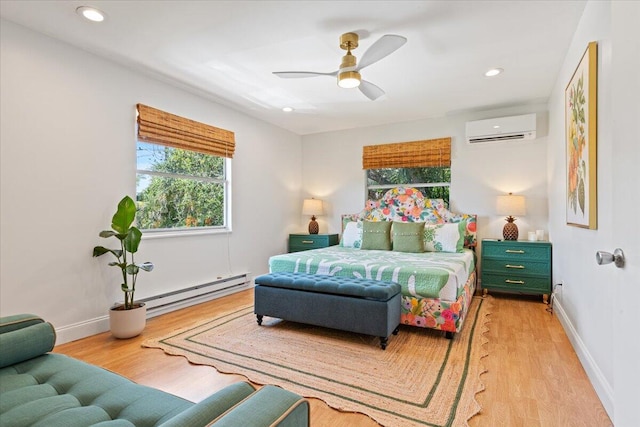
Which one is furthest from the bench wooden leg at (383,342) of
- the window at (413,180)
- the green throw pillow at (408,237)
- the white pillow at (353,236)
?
the window at (413,180)

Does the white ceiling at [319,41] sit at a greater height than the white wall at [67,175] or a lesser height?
greater

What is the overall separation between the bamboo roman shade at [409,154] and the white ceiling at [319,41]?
2.90 feet

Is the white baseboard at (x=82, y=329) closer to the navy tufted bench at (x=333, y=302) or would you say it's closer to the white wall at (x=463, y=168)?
the navy tufted bench at (x=333, y=302)

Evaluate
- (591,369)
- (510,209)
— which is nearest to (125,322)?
(591,369)

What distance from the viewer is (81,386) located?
1220 millimetres

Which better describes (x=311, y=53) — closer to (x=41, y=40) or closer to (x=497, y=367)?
(x=41, y=40)

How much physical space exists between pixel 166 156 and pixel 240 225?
1.34 metres

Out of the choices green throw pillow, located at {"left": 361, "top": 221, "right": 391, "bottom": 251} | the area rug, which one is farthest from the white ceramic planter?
green throw pillow, located at {"left": 361, "top": 221, "right": 391, "bottom": 251}

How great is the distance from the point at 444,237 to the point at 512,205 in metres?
0.95

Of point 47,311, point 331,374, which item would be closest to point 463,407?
point 331,374

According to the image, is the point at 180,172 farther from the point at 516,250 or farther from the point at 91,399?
the point at 516,250

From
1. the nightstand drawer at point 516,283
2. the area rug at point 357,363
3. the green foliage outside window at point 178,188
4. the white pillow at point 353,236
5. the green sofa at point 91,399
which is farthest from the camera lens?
the white pillow at point 353,236

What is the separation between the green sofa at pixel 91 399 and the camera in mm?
856

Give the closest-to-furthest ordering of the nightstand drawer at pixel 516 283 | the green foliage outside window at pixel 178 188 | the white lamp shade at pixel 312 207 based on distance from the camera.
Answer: the green foliage outside window at pixel 178 188, the nightstand drawer at pixel 516 283, the white lamp shade at pixel 312 207
